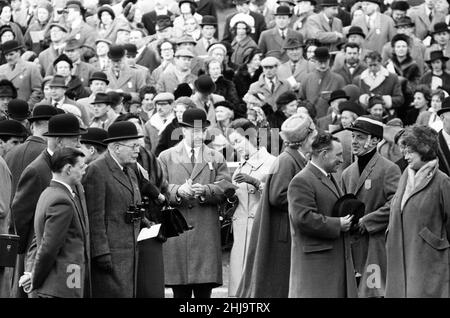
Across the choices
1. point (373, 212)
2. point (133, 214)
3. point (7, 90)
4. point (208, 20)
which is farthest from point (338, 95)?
point (133, 214)

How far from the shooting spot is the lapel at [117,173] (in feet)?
41.4

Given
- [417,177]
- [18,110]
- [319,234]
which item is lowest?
[319,234]

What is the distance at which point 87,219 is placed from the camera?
12016mm

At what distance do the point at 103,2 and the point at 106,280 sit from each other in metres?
14.7

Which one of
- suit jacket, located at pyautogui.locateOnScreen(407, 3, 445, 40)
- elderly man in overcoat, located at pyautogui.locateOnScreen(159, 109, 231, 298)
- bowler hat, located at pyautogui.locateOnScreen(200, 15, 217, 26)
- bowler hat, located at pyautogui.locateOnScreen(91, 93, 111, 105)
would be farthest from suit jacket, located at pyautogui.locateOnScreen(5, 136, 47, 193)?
suit jacket, located at pyautogui.locateOnScreen(407, 3, 445, 40)

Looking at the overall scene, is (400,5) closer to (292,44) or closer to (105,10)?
(292,44)

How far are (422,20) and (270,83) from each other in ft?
14.9

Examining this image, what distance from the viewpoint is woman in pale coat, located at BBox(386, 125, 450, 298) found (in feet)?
38.3

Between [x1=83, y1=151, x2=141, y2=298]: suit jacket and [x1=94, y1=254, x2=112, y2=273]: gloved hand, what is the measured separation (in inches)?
1.3

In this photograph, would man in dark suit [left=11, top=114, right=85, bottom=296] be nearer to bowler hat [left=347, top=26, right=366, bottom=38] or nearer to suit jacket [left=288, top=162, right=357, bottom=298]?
suit jacket [left=288, top=162, right=357, bottom=298]

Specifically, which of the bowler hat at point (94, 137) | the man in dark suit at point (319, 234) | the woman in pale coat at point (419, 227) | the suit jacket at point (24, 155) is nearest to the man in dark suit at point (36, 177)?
the suit jacket at point (24, 155)

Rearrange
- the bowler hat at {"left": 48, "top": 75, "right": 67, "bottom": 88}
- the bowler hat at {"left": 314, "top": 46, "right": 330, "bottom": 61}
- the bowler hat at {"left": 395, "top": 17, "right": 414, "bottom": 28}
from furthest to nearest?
the bowler hat at {"left": 395, "top": 17, "right": 414, "bottom": 28} → the bowler hat at {"left": 314, "top": 46, "right": 330, "bottom": 61} → the bowler hat at {"left": 48, "top": 75, "right": 67, "bottom": 88}

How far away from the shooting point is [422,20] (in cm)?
2330
